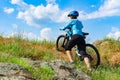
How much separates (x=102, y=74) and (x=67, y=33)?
3009 mm

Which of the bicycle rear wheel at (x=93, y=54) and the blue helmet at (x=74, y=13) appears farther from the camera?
the bicycle rear wheel at (x=93, y=54)

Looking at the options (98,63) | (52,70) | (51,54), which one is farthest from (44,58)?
(52,70)

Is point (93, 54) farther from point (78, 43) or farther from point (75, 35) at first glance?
point (75, 35)

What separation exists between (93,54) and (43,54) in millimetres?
1958

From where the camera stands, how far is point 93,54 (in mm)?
16172

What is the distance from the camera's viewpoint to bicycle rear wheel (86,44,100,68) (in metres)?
15.8

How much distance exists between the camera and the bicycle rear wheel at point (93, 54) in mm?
15844

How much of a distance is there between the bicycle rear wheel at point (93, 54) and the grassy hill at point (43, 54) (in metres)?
0.25

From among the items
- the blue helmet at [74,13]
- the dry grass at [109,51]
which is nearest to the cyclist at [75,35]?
the blue helmet at [74,13]

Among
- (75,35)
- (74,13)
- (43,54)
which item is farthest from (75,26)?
(43,54)

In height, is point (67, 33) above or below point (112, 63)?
above

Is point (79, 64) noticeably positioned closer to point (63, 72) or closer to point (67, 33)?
point (67, 33)

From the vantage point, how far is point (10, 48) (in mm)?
15797

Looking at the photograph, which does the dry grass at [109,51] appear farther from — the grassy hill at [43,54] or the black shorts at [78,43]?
the black shorts at [78,43]
